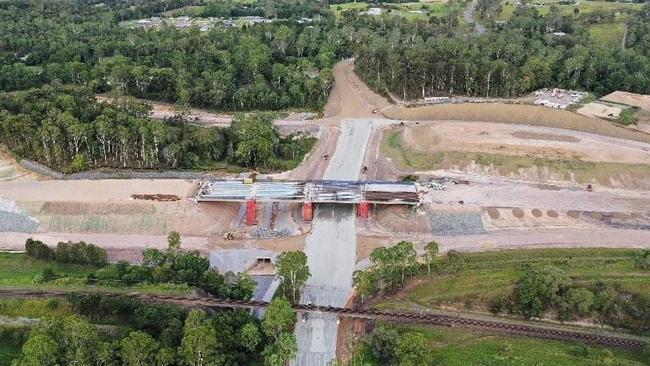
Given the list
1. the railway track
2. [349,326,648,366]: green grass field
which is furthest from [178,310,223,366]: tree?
[349,326,648,366]: green grass field

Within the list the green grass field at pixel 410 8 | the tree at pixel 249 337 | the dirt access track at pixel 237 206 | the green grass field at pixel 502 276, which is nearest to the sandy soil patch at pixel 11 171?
the dirt access track at pixel 237 206

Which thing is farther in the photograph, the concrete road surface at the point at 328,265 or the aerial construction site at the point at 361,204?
the aerial construction site at the point at 361,204

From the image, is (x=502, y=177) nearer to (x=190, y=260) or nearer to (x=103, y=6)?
(x=190, y=260)

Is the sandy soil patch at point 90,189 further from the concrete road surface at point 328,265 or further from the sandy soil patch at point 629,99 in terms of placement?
the sandy soil patch at point 629,99

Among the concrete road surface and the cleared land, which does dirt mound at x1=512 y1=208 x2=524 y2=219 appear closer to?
the cleared land

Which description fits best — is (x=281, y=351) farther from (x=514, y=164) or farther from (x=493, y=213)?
(x=514, y=164)

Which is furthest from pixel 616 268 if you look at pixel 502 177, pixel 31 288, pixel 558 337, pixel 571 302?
pixel 31 288
